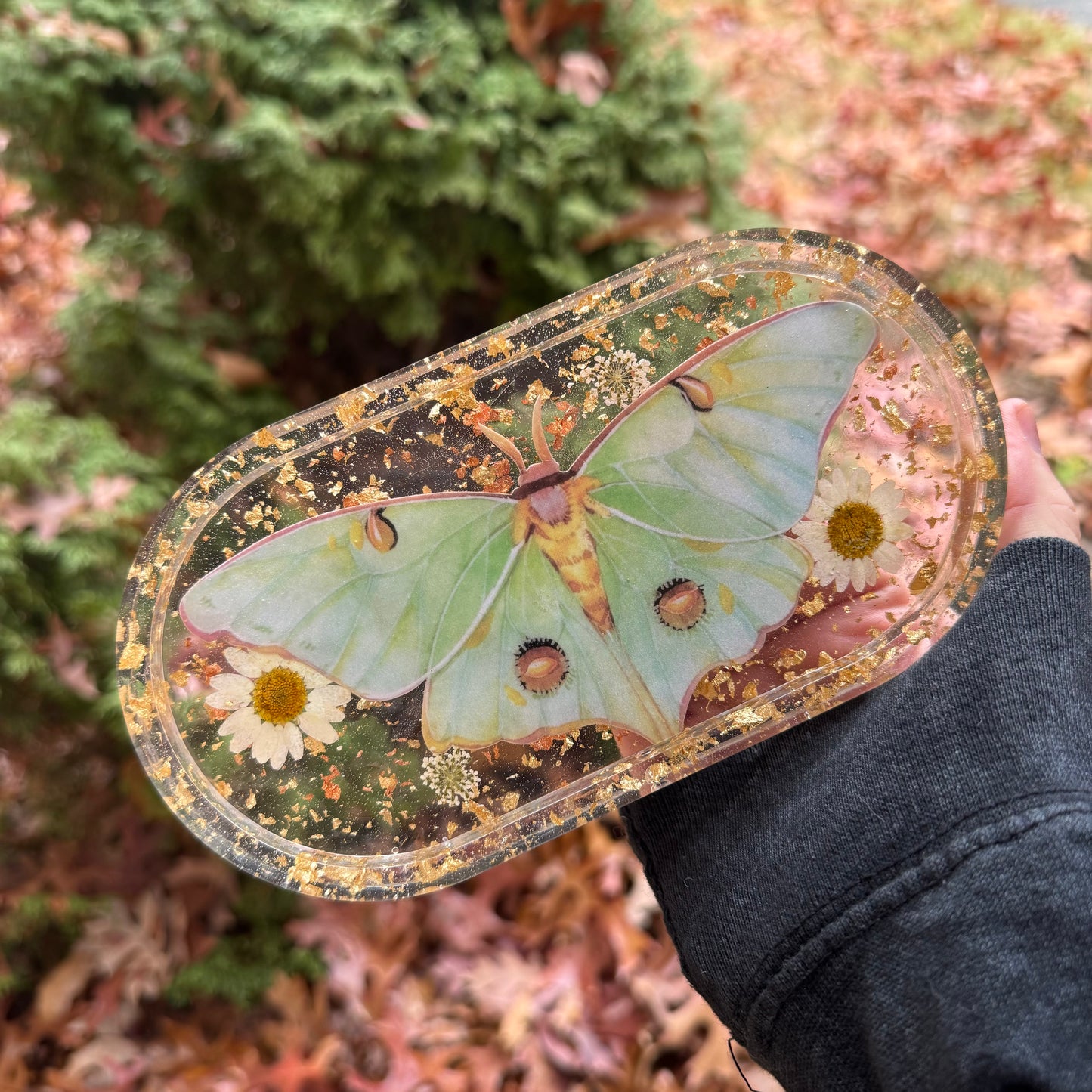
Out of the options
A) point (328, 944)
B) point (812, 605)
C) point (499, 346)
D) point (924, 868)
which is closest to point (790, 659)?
point (812, 605)

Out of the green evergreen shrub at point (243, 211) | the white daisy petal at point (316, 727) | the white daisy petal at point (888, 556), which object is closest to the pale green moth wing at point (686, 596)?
the white daisy petal at point (888, 556)

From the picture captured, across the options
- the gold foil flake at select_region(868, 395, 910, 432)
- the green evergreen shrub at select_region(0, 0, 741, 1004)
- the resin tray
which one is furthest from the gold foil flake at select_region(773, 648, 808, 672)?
the green evergreen shrub at select_region(0, 0, 741, 1004)

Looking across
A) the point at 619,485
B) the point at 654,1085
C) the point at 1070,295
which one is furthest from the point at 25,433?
the point at 1070,295

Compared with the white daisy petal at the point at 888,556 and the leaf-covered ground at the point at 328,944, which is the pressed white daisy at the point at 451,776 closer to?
the white daisy petal at the point at 888,556

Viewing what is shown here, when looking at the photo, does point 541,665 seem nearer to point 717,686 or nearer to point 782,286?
point 717,686

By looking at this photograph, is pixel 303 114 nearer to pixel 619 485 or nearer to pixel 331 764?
pixel 619 485

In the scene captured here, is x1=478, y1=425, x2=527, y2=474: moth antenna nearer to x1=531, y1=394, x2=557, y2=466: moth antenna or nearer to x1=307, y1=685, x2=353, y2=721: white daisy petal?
x1=531, y1=394, x2=557, y2=466: moth antenna
